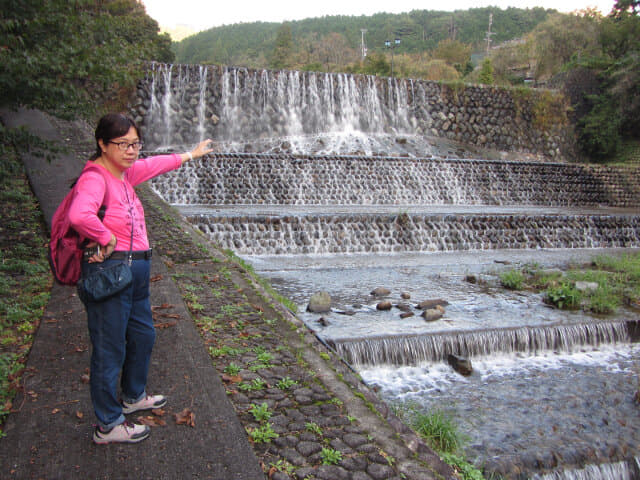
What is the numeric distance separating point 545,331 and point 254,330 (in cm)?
374

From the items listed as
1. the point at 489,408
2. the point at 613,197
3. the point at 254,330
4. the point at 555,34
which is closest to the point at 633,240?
the point at 613,197

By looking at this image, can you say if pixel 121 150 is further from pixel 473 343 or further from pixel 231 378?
pixel 473 343

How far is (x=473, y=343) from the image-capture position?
222 inches

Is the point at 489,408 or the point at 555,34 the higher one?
the point at 555,34

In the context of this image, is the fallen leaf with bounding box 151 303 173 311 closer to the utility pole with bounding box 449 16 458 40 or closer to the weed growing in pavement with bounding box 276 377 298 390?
the weed growing in pavement with bounding box 276 377 298 390

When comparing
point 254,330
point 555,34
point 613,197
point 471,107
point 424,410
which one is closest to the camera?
point 254,330

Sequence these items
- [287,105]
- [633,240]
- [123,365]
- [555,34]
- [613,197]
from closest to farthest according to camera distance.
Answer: [123,365] → [633,240] → [613,197] → [287,105] → [555,34]

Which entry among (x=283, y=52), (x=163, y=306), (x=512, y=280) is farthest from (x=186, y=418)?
(x=283, y=52)

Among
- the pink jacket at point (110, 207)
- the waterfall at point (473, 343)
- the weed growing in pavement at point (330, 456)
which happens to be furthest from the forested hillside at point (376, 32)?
the weed growing in pavement at point (330, 456)

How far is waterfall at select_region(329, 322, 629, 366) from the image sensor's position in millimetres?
5270

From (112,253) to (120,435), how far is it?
87 centimetres

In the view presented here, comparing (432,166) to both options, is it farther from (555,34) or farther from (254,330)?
(555,34)

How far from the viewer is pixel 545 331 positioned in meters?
6.00

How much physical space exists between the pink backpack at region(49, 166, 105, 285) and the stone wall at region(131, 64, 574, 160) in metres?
18.4
